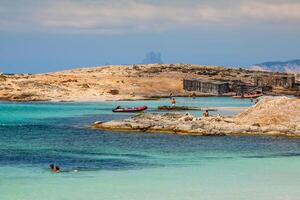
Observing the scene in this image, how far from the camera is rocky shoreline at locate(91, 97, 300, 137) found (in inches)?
2527

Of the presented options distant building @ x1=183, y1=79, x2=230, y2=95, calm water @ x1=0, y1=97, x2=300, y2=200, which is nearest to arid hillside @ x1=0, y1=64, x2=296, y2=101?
distant building @ x1=183, y1=79, x2=230, y2=95

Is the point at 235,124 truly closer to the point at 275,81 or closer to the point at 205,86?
the point at 205,86

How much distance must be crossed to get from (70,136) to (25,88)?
280 feet

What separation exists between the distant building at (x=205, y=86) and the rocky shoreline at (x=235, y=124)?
308 ft

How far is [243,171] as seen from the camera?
42.9 m

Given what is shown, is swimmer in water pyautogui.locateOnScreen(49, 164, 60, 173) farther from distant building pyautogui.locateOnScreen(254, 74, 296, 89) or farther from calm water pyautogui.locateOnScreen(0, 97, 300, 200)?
distant building pyautogui.locateOnScreen(254, 74, 296, 89)

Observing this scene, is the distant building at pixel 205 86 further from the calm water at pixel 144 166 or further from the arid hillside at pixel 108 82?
the calm water at pixel 144 166

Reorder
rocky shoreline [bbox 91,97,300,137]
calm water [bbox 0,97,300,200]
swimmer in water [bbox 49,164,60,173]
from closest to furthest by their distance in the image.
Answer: calm water [bbox 0,97,300,200] → swimmer in water [bbox 49,164,60,173] → rocky shoreline [bbox 91,97,300,137]

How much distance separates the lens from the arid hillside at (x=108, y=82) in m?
144

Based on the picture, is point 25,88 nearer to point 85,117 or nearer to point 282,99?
point 85,117

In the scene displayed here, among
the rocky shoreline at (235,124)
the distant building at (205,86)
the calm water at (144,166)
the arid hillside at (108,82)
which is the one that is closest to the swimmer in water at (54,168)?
the calm water at (144,166)

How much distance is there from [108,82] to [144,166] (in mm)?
116357

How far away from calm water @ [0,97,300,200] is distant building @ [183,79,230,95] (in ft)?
316

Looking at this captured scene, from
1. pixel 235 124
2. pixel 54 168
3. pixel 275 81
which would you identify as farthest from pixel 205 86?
pixel 54 168
